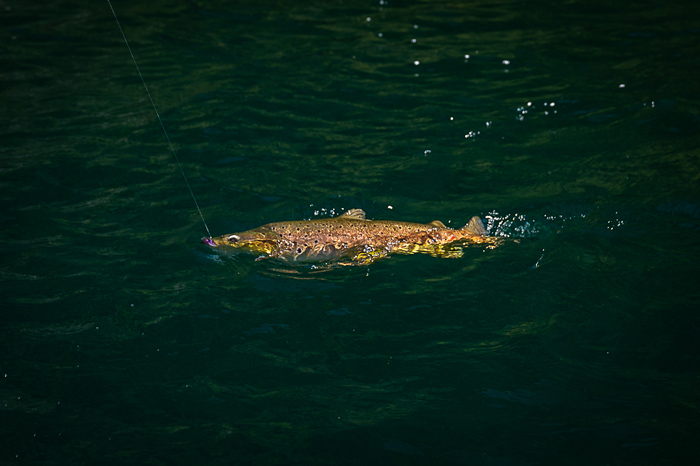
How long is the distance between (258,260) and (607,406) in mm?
3496

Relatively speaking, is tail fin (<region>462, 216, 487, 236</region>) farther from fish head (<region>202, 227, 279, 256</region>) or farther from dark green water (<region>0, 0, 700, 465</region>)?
fish head (<region>202, 227, 279, 256</region>)

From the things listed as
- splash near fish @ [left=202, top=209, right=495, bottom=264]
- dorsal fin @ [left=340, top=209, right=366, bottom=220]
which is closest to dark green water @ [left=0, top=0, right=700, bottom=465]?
splash near fish @ [left=202, top=209, right=495, bottom=264]

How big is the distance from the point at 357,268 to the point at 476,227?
1388mm

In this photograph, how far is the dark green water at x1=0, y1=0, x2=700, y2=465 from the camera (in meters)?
4.90

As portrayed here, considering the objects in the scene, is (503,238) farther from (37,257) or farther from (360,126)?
(37,257)

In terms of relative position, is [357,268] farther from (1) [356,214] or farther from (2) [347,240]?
(1) [356,214]

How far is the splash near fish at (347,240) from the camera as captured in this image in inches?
249

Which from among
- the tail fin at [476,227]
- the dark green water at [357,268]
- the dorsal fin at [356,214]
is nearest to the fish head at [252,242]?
the dark green water at [357,268]

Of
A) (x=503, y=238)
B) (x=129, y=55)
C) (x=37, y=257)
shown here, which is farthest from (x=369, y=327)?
(x=129, y=55)

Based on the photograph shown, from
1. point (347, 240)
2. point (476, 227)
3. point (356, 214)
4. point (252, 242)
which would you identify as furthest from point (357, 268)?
point (476, 227)

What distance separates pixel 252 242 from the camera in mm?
6387

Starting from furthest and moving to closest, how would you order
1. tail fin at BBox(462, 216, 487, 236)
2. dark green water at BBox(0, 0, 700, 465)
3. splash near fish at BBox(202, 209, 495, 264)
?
tail fin at BBox(462, 216, 487, 236), splash near fish at BBox(202, 209, 495, 264), dark green water at BBox(0, 0, 700, 465)

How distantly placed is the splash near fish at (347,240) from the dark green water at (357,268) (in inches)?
6.6

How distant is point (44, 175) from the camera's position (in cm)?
832
